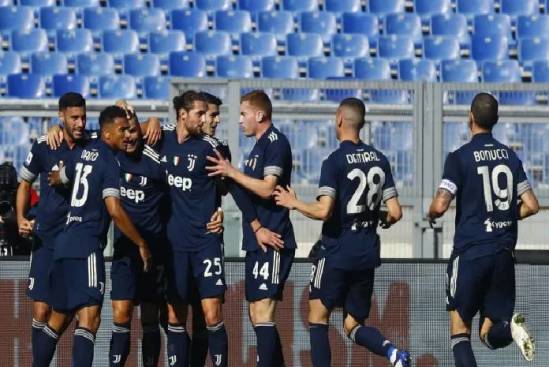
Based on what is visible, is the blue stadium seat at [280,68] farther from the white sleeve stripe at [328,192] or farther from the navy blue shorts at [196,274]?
the white sleeve stripe at [328,192]

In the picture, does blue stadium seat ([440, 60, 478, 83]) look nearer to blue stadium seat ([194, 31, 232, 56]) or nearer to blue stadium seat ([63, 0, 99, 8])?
blue stadium seat ([194, 31, 232, 56])

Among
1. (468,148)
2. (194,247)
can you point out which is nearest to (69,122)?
(194,247)

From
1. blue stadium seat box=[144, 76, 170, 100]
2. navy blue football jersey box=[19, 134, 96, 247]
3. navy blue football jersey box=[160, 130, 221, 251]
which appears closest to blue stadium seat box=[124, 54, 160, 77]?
blue stadium seat box=[144, 76, 170, 100]

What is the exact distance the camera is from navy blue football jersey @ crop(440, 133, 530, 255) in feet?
26.9

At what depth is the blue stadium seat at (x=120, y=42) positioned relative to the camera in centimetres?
2009

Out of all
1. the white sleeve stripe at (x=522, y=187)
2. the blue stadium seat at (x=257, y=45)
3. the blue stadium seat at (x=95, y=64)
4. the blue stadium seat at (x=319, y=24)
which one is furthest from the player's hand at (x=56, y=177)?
the blue stadium seat at (x=319, y=24)

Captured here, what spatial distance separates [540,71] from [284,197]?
38.9ft

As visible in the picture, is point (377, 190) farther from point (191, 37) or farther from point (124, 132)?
point (191, 37)

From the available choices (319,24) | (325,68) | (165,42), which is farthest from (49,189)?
(319,24)

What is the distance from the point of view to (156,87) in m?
18.9

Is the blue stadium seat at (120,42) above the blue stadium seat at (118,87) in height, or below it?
above

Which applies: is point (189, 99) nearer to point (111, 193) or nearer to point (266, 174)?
point (266, 174)

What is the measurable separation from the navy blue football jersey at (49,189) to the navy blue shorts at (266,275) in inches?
59.3

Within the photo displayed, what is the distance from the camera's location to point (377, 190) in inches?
342
